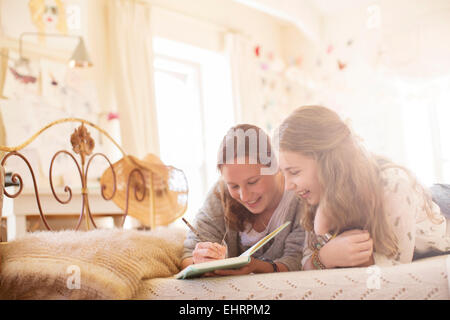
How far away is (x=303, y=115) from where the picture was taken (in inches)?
43.6

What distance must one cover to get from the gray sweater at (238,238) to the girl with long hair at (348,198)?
0.11 feet

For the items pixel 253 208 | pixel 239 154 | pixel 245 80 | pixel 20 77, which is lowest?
pixel 253 208

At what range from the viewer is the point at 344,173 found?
3.45 feet

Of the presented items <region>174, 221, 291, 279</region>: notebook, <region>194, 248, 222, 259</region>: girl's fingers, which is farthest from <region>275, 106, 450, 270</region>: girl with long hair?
<region>194, 248, 222, 259</region>: girl's fingers

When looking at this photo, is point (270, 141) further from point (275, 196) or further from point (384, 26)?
point (384, 26)

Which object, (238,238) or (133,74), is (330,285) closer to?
(238,238)

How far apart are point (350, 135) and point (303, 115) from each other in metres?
0.12

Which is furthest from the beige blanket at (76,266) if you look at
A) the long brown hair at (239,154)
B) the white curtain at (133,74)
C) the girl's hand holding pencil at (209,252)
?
the white curtain at (133,74)

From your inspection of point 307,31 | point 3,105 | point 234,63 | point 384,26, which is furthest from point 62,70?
point 384,26

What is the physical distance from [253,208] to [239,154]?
0.47ft

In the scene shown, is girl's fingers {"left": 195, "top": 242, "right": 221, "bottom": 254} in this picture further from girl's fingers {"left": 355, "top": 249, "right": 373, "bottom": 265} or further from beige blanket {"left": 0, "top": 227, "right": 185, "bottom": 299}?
girl's fingers {"left": 355, "top": 249, "right": 373, "bottom": 265}

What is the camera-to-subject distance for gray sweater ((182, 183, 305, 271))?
1.16m

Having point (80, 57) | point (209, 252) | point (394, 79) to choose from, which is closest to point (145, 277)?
point (209, 252)

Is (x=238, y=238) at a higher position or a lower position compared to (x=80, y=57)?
lower
